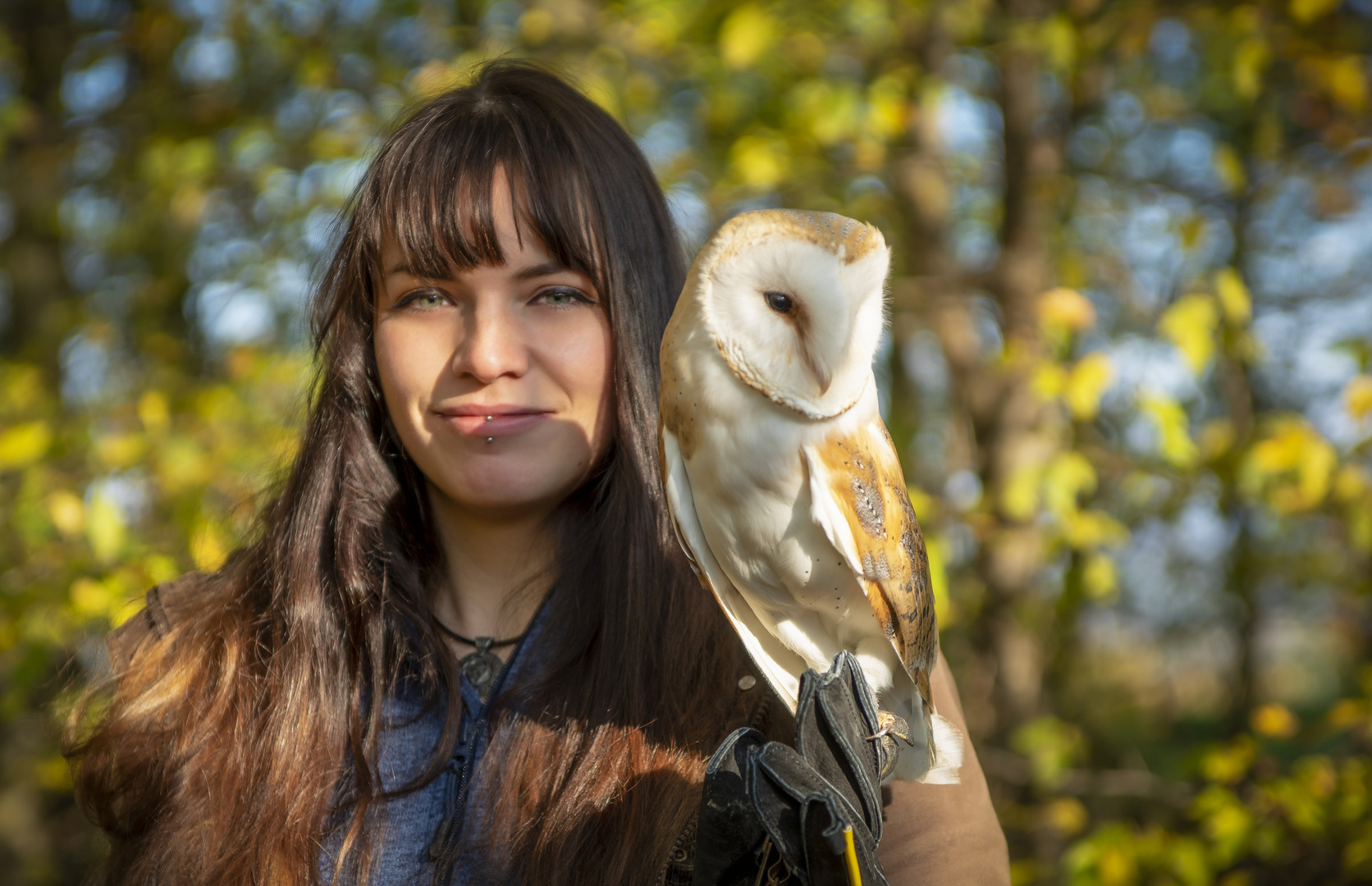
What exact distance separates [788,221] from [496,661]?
2.28 feet

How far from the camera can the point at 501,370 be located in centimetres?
112

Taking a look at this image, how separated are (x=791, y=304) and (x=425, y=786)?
743 mm

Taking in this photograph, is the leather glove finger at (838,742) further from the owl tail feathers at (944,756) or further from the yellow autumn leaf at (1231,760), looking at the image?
the yellow autumn leaf at (1231,760)

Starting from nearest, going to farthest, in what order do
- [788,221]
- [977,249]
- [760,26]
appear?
[788,221]
[760,26]
[977,249]

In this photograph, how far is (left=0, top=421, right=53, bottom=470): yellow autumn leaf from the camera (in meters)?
2.22

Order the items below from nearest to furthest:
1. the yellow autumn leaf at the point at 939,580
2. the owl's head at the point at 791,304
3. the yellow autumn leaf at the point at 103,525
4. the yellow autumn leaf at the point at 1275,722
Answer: the owl's head at the point at 791,304
the yellow autumn leaf at the point at 939,580
the yellow autumn leaf at the point at 103,525
the yellow autumn leaf at the point at 1275,722

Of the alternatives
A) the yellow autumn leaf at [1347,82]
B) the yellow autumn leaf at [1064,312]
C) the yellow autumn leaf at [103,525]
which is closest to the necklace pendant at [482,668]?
the yellow autumn leaf at [103,525]

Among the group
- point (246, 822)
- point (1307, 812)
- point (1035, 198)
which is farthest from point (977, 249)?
point (246, 822)

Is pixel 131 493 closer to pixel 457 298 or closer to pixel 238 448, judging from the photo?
pixel 238 448

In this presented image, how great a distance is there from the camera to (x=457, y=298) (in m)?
1.19

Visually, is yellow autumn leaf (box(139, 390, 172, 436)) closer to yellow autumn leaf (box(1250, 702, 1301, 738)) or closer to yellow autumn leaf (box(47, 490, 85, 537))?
yellow autumn leaf (box(47, 490, 85, 537))

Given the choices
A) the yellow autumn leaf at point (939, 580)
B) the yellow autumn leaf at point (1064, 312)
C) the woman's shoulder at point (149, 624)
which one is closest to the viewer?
the woman's shoulder at point (149, 624)

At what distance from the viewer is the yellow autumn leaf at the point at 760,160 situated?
2533 millimetres

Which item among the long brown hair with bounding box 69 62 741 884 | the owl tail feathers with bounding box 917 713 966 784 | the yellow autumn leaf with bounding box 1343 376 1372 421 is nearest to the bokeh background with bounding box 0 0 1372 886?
the yellow autumn leaf with bounding box 1343 376 1372 421
